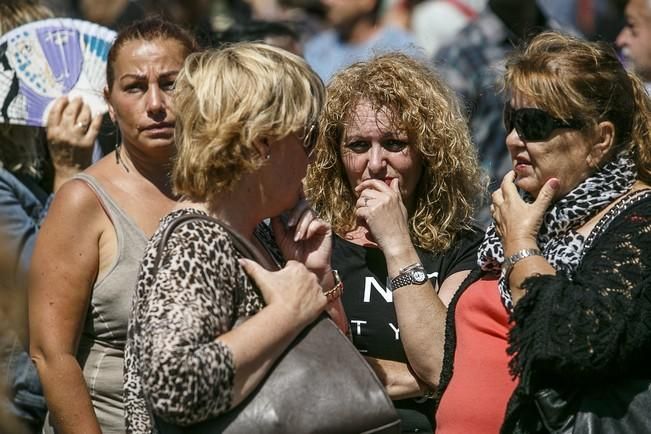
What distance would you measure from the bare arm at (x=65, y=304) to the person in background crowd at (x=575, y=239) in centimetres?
114

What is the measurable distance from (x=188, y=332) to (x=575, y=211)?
3.88 ft

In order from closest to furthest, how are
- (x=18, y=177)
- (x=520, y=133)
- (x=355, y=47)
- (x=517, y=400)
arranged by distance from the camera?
(x=517, y=400), (x=520, y=133), (x=18, y=177), (x=355, y=47)

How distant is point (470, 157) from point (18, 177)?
178 centimetres

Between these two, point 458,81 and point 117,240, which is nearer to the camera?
point 117,240

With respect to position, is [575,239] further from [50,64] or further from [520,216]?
[50,64]

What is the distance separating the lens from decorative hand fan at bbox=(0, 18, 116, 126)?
4.62 meters

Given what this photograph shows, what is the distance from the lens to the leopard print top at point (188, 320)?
99.9 inches

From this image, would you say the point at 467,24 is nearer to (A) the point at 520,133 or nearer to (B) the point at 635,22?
(B) the point at 635,22

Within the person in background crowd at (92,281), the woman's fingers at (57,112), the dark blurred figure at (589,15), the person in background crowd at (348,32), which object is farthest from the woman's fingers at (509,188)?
the person in background crowd at (348,32)

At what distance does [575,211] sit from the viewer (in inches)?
125

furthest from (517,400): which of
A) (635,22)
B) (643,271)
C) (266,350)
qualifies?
(635,22)

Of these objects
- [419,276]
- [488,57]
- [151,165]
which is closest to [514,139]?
[419,276]

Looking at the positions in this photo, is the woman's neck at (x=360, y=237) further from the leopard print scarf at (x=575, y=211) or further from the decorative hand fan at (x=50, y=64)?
the decorative hand fan at (x=50, y=64)

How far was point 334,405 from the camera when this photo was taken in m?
2.67
